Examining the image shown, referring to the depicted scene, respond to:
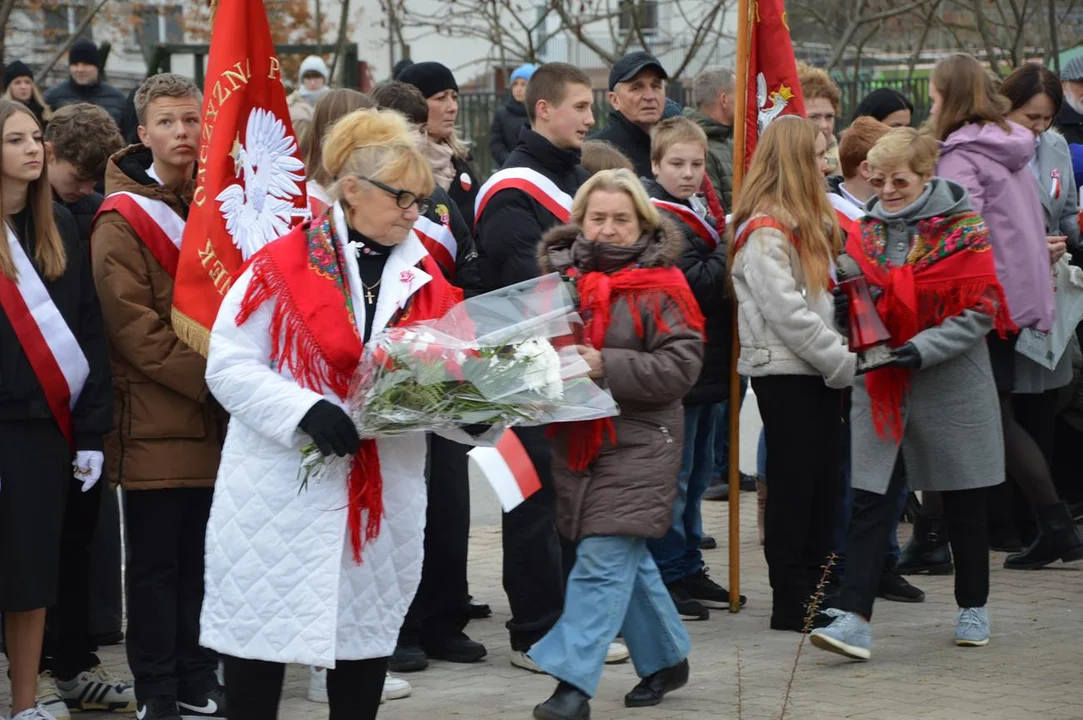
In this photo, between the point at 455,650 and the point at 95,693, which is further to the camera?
the point at 455,650

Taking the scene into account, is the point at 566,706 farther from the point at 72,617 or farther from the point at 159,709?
the point at 72,617

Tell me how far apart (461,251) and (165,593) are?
6.03 feet

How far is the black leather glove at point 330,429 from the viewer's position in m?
4.20

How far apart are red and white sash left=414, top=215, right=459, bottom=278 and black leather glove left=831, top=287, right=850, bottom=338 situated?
1.55 metres

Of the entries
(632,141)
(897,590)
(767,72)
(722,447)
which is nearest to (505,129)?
(722,447)

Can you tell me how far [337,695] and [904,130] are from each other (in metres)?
3.31

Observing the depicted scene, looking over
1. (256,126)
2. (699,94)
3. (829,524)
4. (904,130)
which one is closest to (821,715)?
(829,524)

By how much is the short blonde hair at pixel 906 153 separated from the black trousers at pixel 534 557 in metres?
1.71

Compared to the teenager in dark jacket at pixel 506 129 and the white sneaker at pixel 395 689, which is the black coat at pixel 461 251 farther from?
the teenager in dark jacket at pixel 506 129

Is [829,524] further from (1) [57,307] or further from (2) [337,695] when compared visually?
(1) [57,307]

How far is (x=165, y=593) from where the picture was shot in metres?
5.42

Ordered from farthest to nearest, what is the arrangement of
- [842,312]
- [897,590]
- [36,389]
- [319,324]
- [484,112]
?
1. [484,112]
2. [897,590]
3. [842,312]
4. [36,389]
5. [319,324]

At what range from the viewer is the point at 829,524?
6.84 m

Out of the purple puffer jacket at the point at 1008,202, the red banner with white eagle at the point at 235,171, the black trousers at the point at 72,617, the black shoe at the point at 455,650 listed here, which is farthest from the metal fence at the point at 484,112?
the black trousers at the point at 72,617
